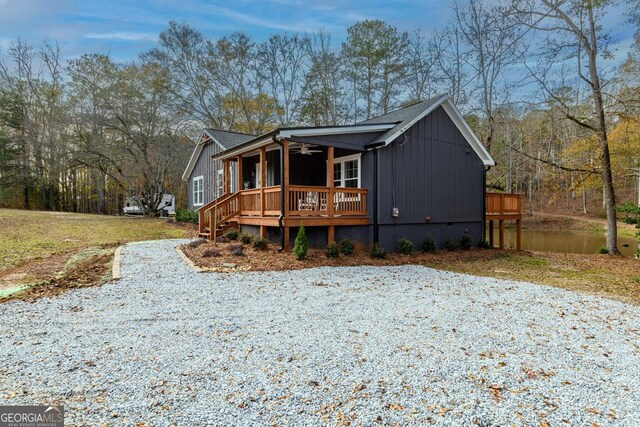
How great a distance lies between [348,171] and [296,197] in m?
2.90

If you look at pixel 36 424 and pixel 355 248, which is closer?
pixel 36 424

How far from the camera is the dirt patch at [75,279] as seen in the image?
5.84 meters

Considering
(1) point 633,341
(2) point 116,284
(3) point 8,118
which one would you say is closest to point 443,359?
(1) point 633,341

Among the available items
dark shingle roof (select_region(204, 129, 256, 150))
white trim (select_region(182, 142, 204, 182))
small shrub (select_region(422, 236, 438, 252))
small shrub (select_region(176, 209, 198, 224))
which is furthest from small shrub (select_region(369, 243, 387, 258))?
white trim (select_region(182, 142, 204, 182))

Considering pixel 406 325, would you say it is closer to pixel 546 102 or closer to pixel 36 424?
pixel 36 424

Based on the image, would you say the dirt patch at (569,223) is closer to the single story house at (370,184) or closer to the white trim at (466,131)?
the white trim at (466,131)

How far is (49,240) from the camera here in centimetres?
1260

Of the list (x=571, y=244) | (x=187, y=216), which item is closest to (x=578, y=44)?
(x=571, y=244)

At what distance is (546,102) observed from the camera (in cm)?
1330

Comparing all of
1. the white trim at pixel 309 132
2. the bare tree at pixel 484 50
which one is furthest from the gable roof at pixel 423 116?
the bare tree at pixel 484 50

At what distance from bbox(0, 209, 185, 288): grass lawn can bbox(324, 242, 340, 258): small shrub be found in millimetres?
6170

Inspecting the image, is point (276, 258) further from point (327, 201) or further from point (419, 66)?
point (419, 66)

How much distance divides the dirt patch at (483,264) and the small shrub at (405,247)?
0.19 m

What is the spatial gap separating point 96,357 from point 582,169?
1654 cm
